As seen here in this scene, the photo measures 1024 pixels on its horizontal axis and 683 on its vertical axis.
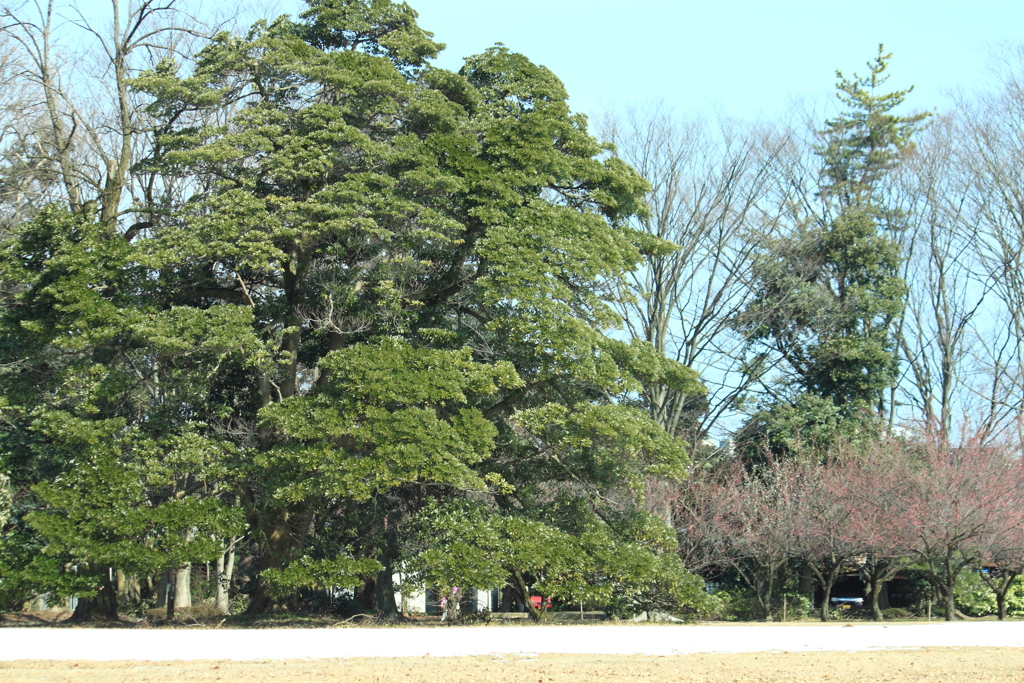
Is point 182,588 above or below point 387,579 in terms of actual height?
below

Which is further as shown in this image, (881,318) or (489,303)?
(881,318)

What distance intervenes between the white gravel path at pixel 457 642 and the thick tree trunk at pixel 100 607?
3789 mm

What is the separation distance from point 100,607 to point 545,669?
10.9 meters

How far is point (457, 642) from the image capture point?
10.7m

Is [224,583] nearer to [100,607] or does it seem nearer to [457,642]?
[100,607]

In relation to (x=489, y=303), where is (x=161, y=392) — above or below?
below

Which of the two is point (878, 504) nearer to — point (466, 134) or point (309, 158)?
point (466, 134)

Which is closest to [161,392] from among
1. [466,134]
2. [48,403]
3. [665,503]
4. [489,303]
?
[48,403]

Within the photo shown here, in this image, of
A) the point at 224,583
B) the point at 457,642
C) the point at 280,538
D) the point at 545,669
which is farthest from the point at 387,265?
the point at 545,669

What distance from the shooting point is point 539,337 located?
47.8 feet

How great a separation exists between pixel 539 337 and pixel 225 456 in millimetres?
5512

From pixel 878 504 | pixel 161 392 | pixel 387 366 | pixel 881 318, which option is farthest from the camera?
pixel 881 318

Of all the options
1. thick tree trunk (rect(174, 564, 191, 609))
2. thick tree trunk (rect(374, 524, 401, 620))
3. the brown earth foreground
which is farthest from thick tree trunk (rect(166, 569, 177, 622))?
the brown earth foreground

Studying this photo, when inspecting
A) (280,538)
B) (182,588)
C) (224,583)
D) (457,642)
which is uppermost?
(280,538)
